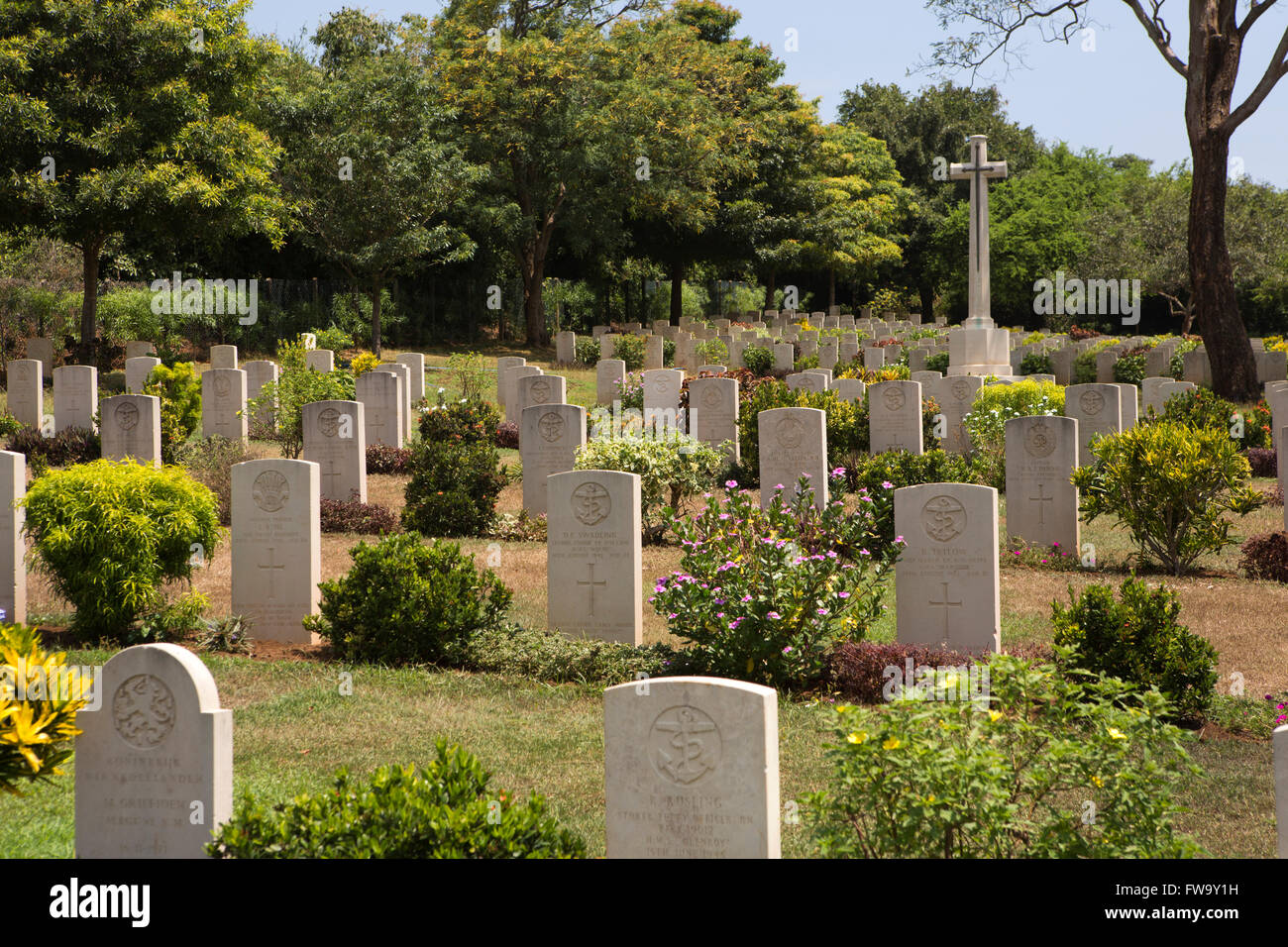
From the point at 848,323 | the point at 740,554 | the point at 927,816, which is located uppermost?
the point at 848,323

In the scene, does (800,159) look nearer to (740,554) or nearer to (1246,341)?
A: (1246,341)

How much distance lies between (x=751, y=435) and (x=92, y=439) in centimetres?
923

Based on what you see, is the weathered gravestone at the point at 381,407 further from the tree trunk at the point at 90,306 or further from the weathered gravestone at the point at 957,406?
the tree trunk at the point at 90,306

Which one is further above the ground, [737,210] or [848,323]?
[737,210]

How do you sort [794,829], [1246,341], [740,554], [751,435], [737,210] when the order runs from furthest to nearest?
[737,210]
[1246,341]
[751,435]
[740,554]
[794,829]

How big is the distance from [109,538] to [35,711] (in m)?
3.74

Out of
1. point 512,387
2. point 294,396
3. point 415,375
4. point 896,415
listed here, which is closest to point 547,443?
point 294,396

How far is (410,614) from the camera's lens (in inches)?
331

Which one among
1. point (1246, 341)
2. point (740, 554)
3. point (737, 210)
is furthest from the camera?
point (737, 210)

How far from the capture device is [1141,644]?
7.49 meters

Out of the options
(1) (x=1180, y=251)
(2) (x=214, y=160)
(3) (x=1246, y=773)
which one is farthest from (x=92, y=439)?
(1) (x=1180, y=251)

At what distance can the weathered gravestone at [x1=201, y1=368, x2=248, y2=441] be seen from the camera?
18.5 meters

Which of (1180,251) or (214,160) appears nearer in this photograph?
(214,160)

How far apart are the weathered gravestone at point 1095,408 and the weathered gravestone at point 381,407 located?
9573 millimetres
